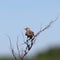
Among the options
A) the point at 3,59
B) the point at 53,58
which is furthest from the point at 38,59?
the point at 3,59

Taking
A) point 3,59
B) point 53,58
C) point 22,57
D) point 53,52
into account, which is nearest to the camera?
point 22,57

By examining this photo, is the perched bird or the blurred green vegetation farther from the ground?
the blurred green vegetation

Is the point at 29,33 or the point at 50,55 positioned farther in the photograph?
the point at 50,55

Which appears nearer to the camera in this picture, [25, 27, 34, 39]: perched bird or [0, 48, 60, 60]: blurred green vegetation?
[25, 27, 34, 39]: perched bird

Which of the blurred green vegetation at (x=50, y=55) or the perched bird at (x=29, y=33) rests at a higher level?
the blurred green vegetation at (x=50, y=55)

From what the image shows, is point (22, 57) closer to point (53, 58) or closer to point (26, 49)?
point (26, 49)

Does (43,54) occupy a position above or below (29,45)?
above

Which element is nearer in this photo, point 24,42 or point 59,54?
point 24,42

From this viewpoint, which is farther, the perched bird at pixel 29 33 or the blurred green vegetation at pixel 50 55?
the blurred green vegetation at pixel 50 55

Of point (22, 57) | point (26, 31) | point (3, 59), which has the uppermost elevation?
point (3, 59)

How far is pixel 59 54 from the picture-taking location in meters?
43.8

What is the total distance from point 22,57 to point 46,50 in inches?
1509

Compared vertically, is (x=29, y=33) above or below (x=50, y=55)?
below

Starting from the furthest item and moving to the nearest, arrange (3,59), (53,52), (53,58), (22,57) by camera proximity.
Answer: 1. (3,59)
2. (53,52)
3. (53,58)
4. (22,57)
